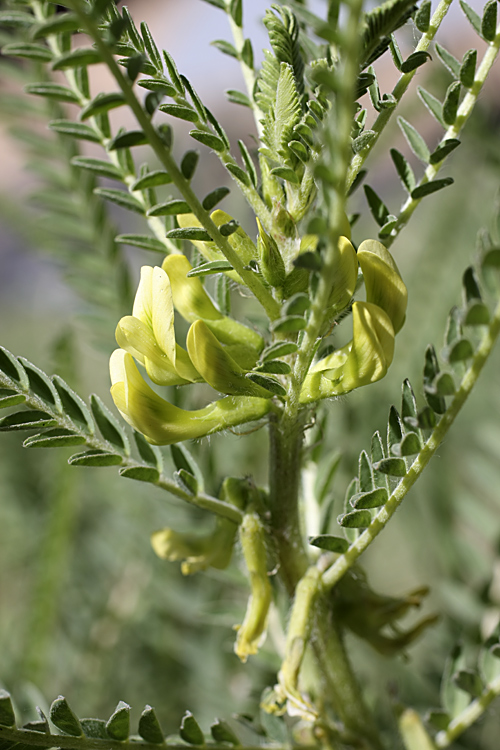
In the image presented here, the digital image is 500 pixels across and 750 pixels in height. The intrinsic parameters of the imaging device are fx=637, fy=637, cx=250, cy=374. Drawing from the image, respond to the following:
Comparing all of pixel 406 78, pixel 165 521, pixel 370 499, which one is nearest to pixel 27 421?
pixel 370 499

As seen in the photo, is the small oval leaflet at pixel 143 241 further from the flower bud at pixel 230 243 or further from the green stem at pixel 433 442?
the green stem at pixel 433 442

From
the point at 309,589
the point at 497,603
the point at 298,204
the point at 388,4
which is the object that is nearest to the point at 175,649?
the point at 497,603

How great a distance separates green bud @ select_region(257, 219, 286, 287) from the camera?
42 cm

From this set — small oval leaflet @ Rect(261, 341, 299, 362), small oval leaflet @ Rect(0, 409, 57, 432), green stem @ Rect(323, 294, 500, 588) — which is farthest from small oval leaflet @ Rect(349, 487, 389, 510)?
small oval leaflet @ Rect(0, 409, 57, 432)

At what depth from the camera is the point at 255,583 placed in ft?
1.63

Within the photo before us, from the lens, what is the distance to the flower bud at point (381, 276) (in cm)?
43

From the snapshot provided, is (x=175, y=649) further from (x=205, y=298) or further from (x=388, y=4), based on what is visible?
(x=388, y=4)

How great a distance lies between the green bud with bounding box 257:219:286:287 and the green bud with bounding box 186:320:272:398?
57mm

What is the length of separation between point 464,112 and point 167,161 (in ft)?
0.81

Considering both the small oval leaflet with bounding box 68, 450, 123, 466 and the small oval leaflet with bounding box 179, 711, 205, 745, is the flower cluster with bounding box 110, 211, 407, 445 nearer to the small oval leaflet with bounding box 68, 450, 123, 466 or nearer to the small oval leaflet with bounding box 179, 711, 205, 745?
the small oval leaflet with bounding box 68, 450, 123, 466

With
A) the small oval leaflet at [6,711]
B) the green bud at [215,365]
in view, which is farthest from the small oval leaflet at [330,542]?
the small oval leaflet at [6,711]

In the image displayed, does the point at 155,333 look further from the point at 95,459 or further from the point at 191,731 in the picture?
the point at 191,731

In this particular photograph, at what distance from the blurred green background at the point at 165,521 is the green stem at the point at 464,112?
0.74 feet

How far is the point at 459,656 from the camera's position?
2.09 feet
